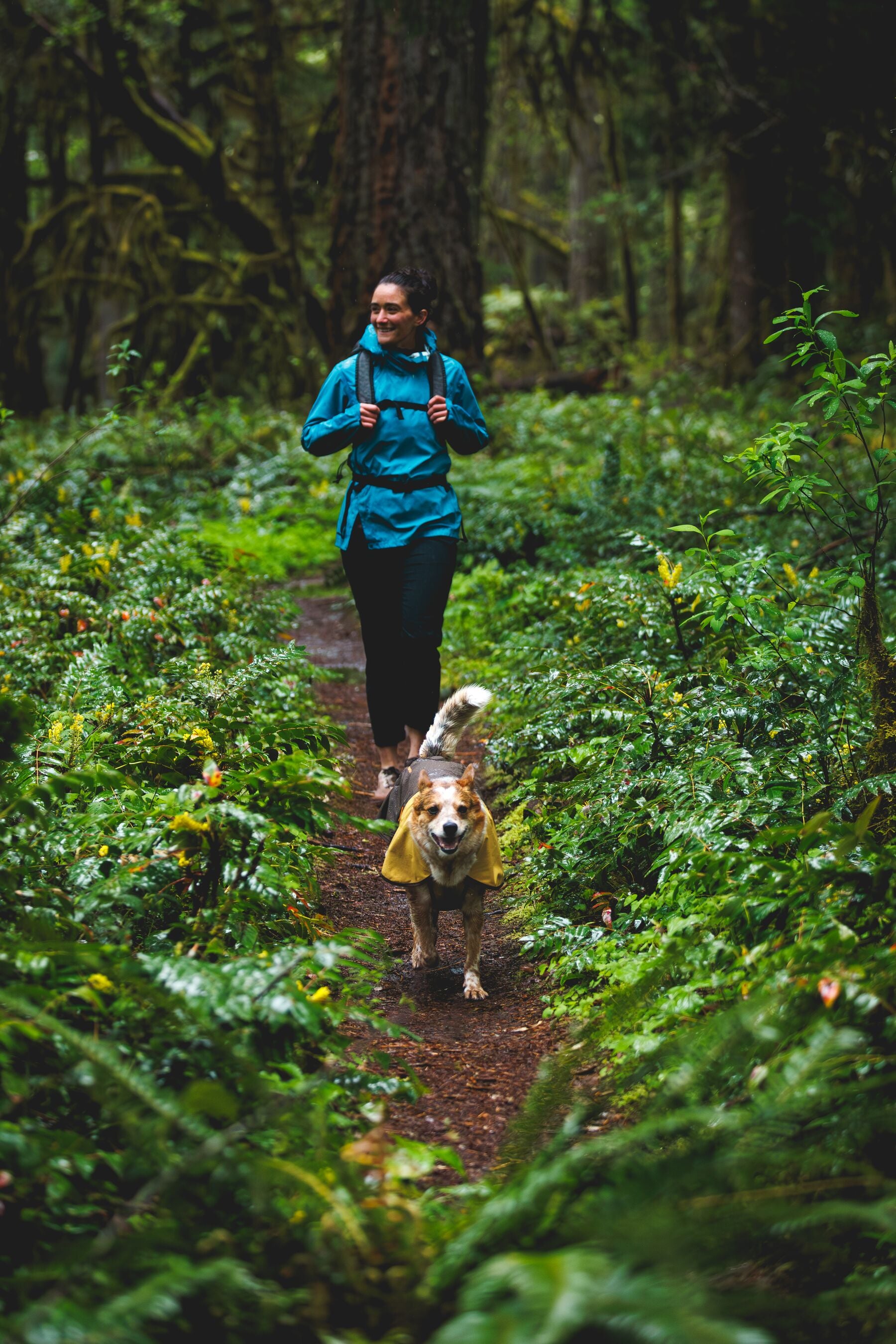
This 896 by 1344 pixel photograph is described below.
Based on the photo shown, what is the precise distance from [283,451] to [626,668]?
8.17 m

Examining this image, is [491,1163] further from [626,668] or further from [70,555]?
[70,555]

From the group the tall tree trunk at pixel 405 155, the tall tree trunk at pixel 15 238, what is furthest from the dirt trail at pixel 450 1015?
the tall tree trunk at pixel 15 238

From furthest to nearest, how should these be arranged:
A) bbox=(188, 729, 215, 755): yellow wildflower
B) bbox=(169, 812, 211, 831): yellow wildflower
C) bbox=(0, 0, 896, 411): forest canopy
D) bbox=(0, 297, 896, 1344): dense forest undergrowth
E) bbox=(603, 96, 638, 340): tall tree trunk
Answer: bbox=(603, 96, 638, 340): tall tree trunk < bbox=(0, 0, 896, 411): forest canopy < bbox=(188, 729, 215, 755): yellow wildflower < bbox=(169, 812, 211, 831): yellow wildflower < bbox=(0, 297, 896, 1344): dense forest undergrowth

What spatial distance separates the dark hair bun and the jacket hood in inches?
6.7

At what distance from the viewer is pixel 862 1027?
105 inches

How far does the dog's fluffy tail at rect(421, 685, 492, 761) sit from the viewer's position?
16.0ft

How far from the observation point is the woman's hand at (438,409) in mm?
5602

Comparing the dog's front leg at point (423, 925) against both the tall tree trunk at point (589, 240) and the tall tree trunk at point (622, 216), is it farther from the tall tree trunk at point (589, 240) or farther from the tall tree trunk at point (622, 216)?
the tall tree trunk at point (589, 240)

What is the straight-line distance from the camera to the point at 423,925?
4.54m

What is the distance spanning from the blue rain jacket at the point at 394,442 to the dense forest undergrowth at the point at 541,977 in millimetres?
914

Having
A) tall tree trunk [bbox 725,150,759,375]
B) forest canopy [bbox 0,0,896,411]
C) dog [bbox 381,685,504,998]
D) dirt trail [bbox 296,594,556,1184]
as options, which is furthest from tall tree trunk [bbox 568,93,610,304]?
dog [bbox 381,685,504,998]

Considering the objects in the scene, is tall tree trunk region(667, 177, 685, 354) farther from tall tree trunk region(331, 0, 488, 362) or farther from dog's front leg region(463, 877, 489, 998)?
dog's front leg region(463, 877, 489, 998)

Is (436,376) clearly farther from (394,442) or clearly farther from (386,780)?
(386,780)

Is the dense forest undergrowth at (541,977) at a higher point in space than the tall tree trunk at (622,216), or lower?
lower
